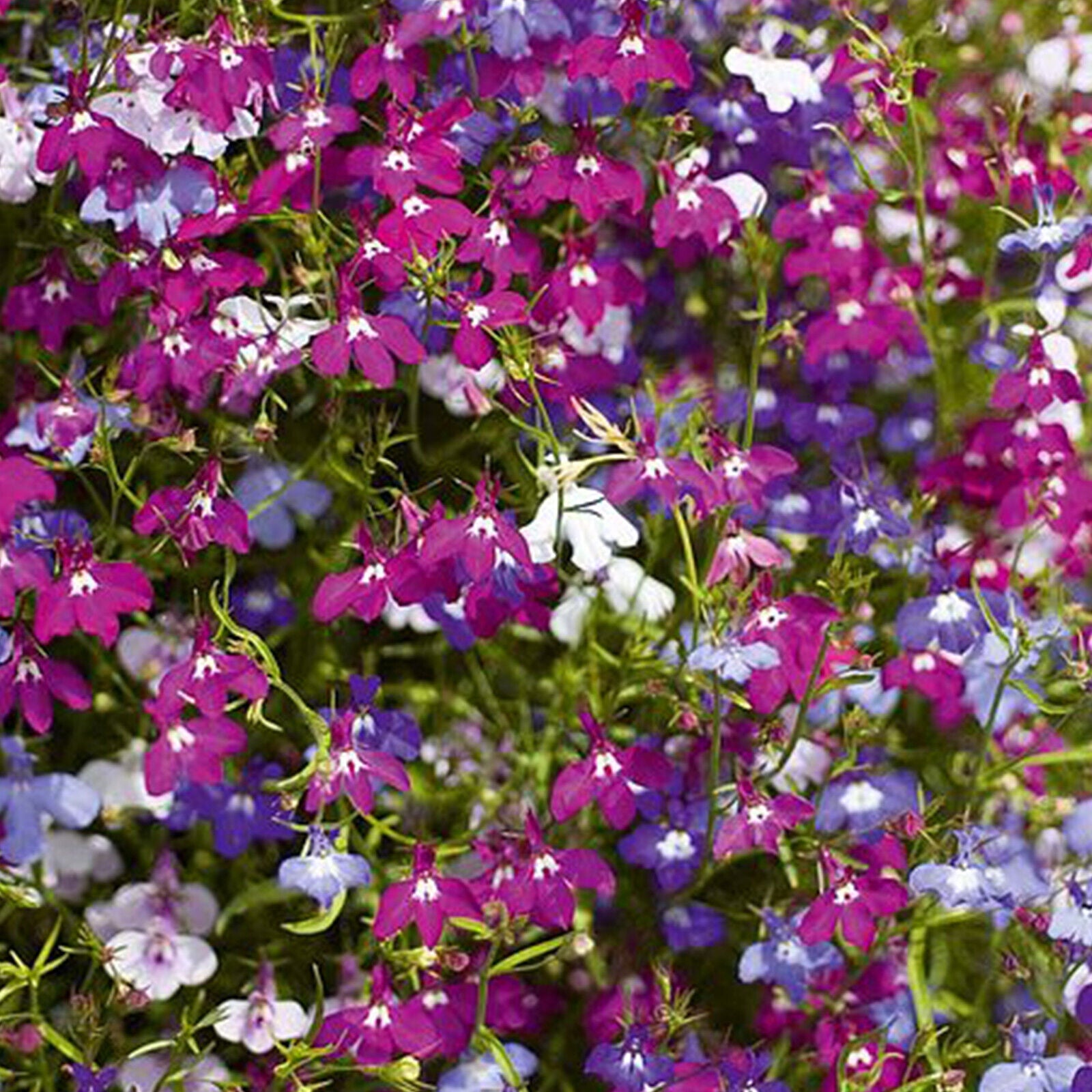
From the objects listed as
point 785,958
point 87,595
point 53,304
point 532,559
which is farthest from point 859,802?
point 53,304

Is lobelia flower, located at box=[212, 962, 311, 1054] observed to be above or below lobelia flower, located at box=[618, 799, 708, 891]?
below

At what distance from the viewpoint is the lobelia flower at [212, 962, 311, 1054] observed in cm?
154

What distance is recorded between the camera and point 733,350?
1.90 metres

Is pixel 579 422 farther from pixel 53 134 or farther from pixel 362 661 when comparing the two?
pixel 53 134

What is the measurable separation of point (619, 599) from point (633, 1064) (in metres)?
0.39

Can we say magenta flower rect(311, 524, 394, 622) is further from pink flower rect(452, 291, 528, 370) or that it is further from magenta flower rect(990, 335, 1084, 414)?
magenta flower rect(990, 335, 1084, 414)

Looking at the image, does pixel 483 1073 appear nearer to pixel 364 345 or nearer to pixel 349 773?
pixel 349 773

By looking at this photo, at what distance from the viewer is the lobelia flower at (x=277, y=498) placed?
1.67 m

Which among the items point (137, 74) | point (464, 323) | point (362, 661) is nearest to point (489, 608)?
point (464, 323)

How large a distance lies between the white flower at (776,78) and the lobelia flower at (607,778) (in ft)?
1.50

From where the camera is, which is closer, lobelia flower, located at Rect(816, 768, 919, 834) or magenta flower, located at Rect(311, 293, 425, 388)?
magenta flower, located at Rect(311, 293, 425, 388)

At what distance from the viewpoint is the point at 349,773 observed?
1.42 m

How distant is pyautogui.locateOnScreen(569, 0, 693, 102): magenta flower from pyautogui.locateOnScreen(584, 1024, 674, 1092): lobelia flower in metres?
0.61

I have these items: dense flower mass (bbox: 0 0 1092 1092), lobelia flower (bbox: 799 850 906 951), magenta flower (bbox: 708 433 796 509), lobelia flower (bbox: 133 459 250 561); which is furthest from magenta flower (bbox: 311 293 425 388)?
lobelia flower (bbox: 799 850 906 951)
